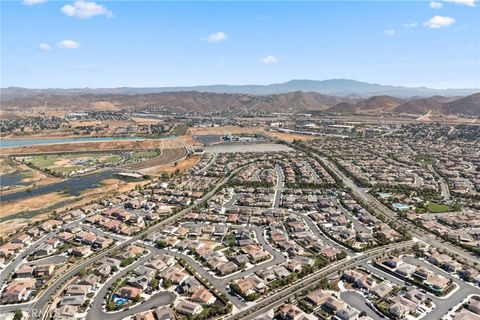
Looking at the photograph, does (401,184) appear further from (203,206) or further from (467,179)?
(203,206)

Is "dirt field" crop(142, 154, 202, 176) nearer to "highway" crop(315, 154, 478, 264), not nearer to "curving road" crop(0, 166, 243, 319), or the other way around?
"curving road" crop(0, 166, 243, 319)

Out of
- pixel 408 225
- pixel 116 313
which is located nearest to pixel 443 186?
pixel 408 225

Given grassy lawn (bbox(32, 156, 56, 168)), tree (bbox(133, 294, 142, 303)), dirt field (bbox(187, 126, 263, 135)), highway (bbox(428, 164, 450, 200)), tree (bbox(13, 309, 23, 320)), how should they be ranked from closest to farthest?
1. tree (bbox(13, 309, 23, 320))
2. tree (bbox(133, 294, 142, 303))
3. highway (bbox(428, 164, 450, 200))
4. grassy lawn (bbox(32, 156, 56, 168))
5. dirt field (bbox(187, 126, 263, 135))

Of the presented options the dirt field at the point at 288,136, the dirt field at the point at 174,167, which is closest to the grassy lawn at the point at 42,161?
the dirt field at the point at 174,167

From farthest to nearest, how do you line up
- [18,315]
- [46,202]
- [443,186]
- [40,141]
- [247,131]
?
[247,131]
[40,141]
[443,186]
[46,202]
[18,315]

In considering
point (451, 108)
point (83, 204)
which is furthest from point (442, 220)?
point (451, 108)

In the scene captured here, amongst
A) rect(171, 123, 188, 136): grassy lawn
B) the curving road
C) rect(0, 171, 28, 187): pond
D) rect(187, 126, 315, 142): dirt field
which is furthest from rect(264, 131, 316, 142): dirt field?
the curving road

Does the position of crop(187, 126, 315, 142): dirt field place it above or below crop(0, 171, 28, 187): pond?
above

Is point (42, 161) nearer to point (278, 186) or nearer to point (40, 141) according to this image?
point (40, 141)

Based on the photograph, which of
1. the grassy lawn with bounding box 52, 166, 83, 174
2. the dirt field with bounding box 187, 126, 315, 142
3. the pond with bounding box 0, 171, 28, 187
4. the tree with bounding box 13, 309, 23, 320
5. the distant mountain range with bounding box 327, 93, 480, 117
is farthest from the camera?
the distant mountain range with bounding box 327, 93, 480, 117
